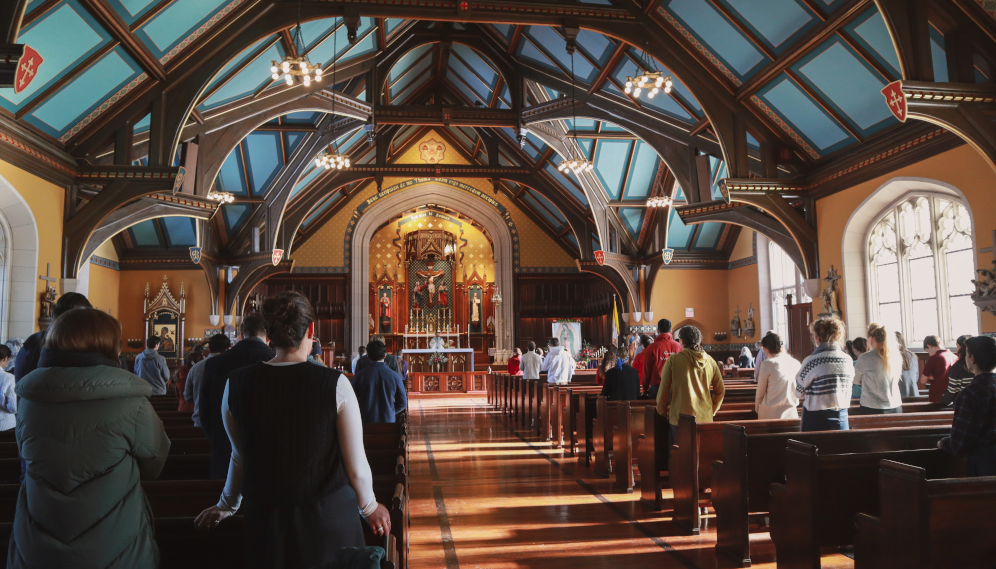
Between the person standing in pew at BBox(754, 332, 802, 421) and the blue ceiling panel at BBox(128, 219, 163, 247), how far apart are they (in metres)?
14.6

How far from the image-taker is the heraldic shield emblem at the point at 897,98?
5.70m

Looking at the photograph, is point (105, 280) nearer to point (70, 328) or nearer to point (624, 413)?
point (624, 413)

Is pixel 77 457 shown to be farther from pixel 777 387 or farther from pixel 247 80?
pixel 247 80

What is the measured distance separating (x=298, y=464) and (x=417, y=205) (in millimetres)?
18630

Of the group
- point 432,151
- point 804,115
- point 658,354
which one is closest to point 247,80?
point 658,354

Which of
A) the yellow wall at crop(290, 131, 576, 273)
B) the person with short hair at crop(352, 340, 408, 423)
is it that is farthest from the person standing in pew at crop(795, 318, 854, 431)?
the yellow wall at crop(290, 131, 576, 273)

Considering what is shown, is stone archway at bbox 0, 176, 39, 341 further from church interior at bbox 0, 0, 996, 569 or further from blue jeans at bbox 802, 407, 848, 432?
blue jeans at bbox 802, 407, 848, 432

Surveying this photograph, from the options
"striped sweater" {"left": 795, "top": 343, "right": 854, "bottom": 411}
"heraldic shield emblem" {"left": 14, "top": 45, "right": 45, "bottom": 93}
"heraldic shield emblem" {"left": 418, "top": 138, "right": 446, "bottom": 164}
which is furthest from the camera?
"heraldic shield emblem" {"left": 418, "top": 138, "right": 446, "bottom": 164}

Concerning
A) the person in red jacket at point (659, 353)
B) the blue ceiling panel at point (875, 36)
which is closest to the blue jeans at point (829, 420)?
the person in red jacket at point (659, 353)

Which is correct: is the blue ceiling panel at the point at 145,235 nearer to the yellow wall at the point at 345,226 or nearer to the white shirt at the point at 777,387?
the yellow wall at the point at 345,226

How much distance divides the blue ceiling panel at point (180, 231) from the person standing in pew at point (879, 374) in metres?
14.4

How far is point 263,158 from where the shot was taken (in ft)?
44.3

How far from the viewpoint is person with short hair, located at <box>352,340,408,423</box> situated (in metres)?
5.09

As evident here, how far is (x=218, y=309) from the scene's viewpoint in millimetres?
15883
